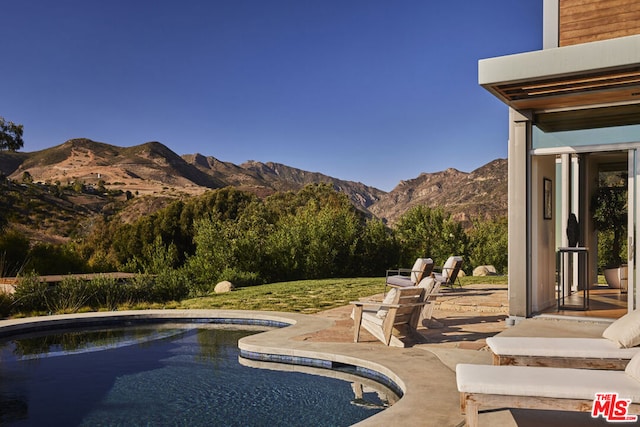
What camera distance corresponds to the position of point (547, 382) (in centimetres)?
365

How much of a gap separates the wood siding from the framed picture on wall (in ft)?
6.57

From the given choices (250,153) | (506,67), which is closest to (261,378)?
(506,67)

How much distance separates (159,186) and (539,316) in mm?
69253

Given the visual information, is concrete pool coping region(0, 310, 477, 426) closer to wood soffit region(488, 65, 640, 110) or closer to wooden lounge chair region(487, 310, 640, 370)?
wooden lounge chair region(487, 310, 640, 370)

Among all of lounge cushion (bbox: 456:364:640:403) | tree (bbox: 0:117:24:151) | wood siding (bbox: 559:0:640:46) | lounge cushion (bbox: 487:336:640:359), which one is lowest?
lounge cushion (bbox: 456:364:640:403)

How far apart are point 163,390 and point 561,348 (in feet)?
13.1

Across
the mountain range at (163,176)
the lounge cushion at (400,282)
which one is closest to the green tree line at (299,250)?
the lounge cushion at (400,282)

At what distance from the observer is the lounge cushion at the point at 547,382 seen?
11.5 feet

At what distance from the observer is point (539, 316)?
304 inches

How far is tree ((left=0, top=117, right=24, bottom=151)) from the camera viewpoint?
91.4ft

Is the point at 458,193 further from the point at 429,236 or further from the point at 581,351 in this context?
the point at 581,351

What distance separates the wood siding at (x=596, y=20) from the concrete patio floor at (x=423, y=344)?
358 centimetres

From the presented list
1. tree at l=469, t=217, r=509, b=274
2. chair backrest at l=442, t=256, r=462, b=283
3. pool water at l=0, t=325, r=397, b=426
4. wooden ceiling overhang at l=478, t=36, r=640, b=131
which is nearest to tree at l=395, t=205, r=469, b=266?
tree at l=469, t=217, r=509, b=274

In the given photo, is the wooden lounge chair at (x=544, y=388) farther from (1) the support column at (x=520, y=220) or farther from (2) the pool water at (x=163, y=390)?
(1) the support column at (x=520, y=220)
